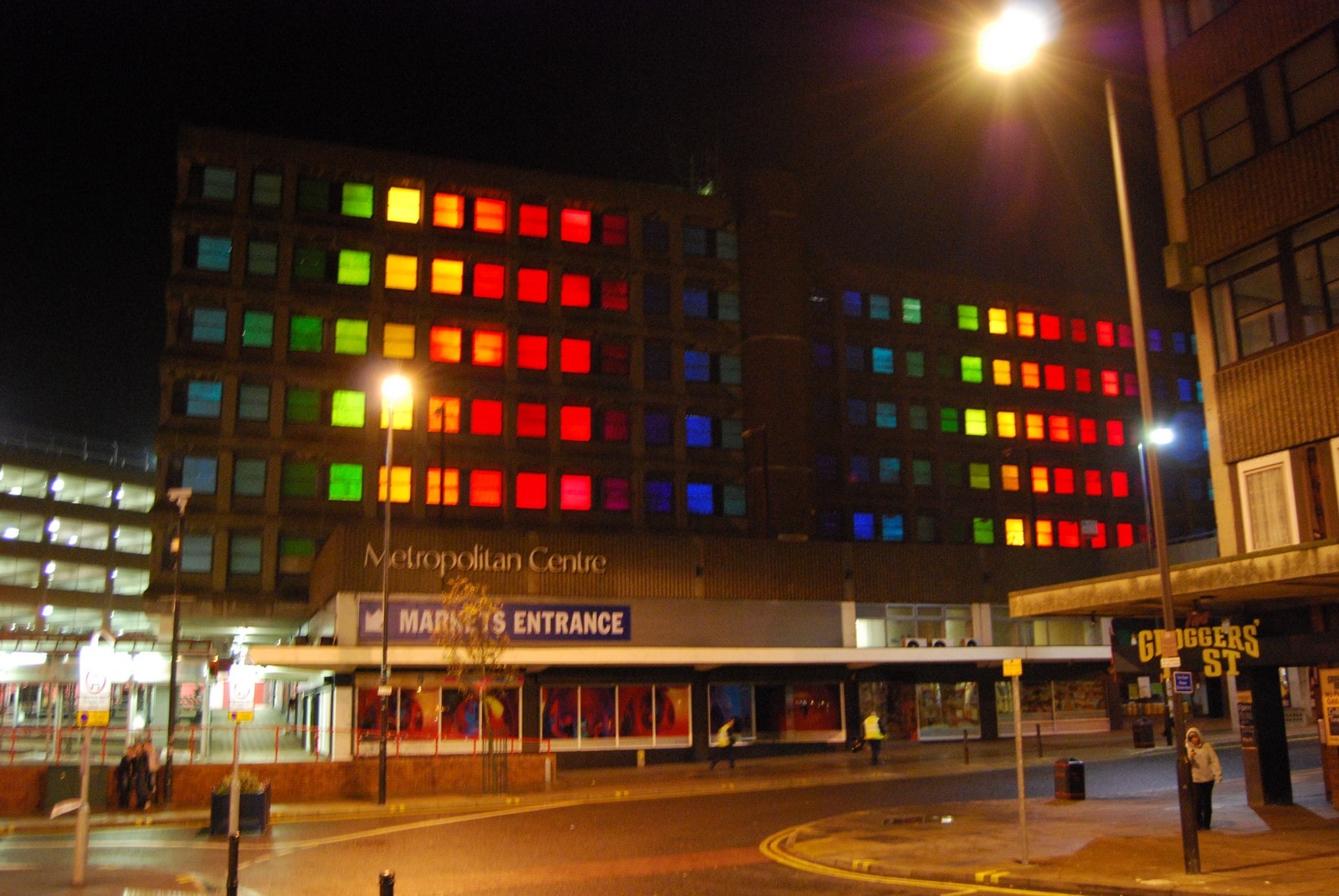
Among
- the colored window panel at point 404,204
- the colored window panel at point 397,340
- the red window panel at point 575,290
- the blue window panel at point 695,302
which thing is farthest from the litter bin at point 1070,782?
the colored window panel at point 404,204

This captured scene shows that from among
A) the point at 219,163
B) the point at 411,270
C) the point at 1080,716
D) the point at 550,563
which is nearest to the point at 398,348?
the point at 411,270

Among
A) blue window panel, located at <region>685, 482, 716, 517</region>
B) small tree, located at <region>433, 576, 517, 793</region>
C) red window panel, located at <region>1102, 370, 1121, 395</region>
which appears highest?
red window panel, located at <region>1102, 370, 1121, 395</region>

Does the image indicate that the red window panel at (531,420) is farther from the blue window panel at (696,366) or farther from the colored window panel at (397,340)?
the blue window panel at (696,366)

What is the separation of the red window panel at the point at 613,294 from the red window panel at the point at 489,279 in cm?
451

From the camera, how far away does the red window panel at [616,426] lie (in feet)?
171

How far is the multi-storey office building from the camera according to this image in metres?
39.1

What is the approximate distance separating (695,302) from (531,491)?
38.7 ft

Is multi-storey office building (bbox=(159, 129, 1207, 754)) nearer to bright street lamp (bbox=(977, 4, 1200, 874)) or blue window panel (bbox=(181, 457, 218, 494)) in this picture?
blue window panel (bbox=(181, 457, 218, 494))

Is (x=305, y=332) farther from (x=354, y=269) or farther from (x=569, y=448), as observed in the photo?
(x=569, y=448)

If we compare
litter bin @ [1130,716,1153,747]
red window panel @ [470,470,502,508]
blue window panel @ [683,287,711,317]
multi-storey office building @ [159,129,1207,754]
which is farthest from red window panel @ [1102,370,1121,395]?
red window panel @ [470,470,502,508]

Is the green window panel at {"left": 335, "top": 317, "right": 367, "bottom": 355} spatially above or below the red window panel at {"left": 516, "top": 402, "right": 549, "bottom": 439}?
above

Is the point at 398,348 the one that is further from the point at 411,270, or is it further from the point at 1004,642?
the point at 1004,642

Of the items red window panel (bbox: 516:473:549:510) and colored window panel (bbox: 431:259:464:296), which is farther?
colored window panel (bbox: 431:259:464:296)

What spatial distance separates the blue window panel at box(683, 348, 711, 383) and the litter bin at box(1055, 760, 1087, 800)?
105 ft
